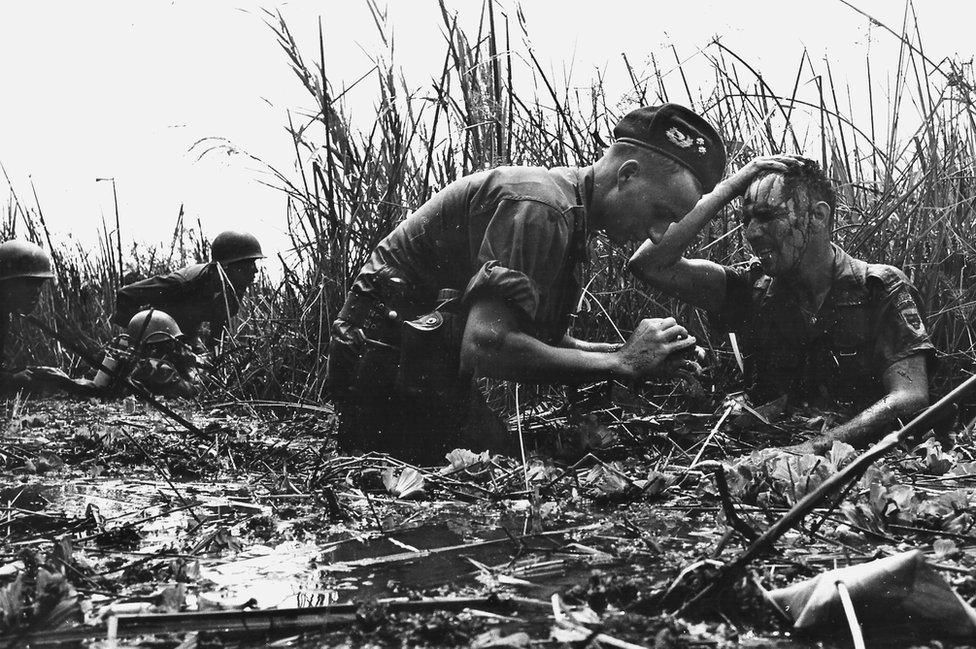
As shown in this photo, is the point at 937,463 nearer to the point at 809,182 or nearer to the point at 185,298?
the point at 809,182

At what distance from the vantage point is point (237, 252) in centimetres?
766

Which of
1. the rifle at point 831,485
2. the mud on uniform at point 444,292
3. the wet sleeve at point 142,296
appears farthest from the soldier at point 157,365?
the rifle at point 831,485

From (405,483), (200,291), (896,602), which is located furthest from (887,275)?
(200,291)

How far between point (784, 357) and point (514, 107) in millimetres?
1496

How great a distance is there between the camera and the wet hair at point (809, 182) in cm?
329

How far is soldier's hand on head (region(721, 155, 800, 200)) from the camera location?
3.25m

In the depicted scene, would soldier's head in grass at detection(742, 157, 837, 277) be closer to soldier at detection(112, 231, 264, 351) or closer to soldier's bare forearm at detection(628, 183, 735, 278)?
soldier's bare forearm at detection(628, 183, 735, 278)

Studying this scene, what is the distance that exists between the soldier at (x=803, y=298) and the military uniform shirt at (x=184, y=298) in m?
4.43

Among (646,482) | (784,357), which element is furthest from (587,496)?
(784,357)

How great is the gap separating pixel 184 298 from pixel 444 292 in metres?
4.86

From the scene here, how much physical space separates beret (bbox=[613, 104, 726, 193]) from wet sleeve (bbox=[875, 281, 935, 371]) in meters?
0.78

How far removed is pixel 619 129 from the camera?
10.1 ft

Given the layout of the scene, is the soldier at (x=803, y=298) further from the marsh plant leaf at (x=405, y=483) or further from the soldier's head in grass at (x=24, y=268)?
the soldier's head in grass at (x=24, y=268)

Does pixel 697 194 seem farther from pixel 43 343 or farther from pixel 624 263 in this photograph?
pixel 43 343
